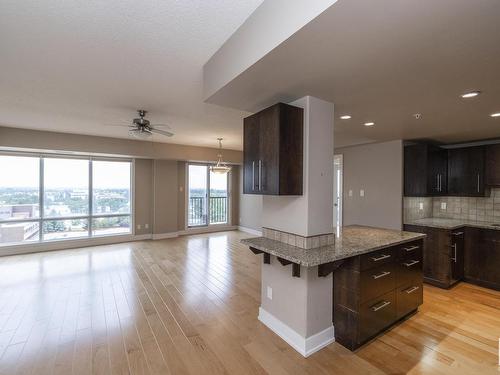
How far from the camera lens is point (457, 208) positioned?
451 cm

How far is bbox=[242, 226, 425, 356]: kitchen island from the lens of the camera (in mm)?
2170

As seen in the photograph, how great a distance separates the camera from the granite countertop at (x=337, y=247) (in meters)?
1.96

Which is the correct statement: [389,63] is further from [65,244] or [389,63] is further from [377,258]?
[65,244]

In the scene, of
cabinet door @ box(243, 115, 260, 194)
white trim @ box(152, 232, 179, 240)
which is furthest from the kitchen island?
white trim @ box(152, 232, 179, 240)

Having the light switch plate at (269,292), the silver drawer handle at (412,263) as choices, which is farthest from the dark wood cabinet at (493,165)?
the light switch plate at (269,292)

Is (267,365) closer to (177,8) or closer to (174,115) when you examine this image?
(177,8)

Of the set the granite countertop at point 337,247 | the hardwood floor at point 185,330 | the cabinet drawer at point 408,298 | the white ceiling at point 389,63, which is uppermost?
the white ceiling at point 389,63

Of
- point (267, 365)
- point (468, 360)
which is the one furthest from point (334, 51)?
point (468, 360)

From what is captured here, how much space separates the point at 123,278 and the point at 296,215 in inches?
125

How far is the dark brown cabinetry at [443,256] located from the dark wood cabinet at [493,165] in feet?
3.02

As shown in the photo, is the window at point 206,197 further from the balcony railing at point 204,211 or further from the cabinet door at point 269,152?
the cabinet door at point 269,152

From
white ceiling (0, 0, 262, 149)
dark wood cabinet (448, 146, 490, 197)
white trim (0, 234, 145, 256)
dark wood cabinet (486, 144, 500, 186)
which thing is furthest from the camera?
white trim (0, 234, 145, 256)

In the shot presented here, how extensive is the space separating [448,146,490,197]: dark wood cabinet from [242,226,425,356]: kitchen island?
8.15 feet

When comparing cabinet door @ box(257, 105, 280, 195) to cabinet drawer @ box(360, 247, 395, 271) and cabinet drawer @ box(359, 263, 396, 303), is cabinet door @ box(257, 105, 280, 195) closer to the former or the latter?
cabinet drawer @ box(360, 247, 395, 271)
